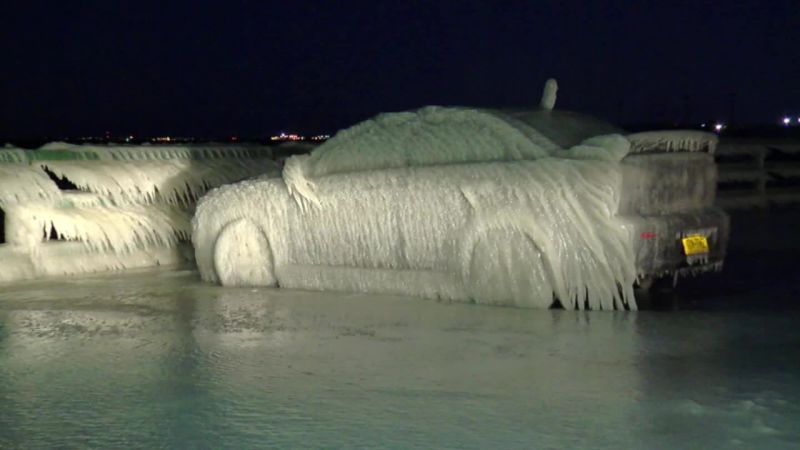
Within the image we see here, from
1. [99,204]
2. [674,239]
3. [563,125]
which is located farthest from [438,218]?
[99,204]

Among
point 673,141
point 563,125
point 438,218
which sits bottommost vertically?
point 438,218

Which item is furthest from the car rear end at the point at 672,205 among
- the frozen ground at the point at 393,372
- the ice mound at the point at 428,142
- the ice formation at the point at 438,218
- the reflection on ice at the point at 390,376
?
the ice mound at the point at 428,142

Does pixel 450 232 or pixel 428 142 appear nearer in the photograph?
pixel 450 232

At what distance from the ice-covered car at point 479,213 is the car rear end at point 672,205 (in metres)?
0.01

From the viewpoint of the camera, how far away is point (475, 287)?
21.4ft

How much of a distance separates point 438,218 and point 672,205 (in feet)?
5.24

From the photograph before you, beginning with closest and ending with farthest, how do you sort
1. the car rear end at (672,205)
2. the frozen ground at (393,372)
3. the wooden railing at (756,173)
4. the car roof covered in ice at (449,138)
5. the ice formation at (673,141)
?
the frozen ground at (393,372) → the car rear end at (672,205) → the ice formation at (673,141) → the car roof covered in ice at (449,138) → the wooden railing at (756,173)

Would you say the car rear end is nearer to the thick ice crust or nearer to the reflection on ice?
the thick ice crust

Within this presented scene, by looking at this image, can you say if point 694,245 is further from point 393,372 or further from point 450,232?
point 393,372

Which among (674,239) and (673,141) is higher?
(673,141)

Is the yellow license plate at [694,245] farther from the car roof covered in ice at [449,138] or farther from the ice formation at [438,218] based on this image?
the car roof covered in ice at [449,138]

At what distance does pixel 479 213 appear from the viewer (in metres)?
6.46

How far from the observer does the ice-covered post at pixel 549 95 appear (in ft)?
24.4

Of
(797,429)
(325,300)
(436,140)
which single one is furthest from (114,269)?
(797,429)
